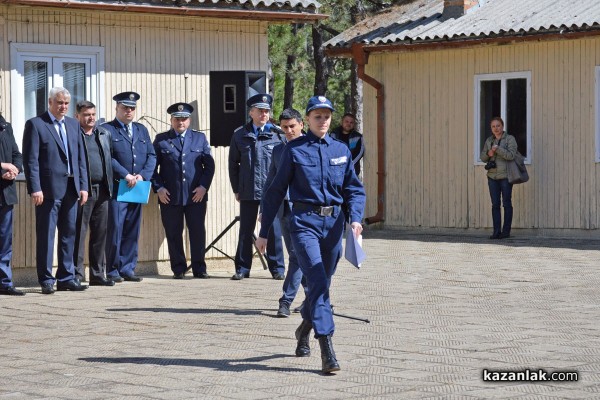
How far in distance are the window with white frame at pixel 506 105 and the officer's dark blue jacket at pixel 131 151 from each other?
26.9 feet

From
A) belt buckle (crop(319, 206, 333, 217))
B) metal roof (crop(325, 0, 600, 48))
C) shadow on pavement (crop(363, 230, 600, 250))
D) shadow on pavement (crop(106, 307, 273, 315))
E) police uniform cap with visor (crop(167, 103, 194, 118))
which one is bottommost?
shadow on pavement (crop(106, 307, 273, 315))

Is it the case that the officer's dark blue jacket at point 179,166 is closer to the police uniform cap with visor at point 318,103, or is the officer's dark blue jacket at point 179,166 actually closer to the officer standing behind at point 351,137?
the officer standing behind at point 351,137

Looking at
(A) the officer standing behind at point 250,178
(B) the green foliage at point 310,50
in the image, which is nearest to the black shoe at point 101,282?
(A) the officer standing behind at point 250,178

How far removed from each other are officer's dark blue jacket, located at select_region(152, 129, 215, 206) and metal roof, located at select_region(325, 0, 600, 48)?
7.22 m

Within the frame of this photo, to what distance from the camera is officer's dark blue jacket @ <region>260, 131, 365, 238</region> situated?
921 cm

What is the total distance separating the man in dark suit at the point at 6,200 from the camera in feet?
44.0

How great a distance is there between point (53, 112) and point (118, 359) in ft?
16.2

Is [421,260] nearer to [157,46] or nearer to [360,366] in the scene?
[157,46]

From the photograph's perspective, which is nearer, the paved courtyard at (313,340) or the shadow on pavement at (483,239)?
the paved courtyard at (313,340)

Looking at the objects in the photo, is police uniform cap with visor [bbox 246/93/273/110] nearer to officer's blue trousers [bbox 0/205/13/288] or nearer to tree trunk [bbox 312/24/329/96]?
officer's blue trousers [bbox 0/205/13/288]

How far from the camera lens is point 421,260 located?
17.3 meters

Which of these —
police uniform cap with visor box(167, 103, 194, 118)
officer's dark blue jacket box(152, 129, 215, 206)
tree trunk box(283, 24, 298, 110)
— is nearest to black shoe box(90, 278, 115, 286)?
officer's dark blue jacket box(152, 129, 215, 206)

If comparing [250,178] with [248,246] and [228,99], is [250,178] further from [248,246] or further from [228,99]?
[228,99]

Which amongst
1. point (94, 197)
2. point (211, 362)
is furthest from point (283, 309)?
point (94, 197)
